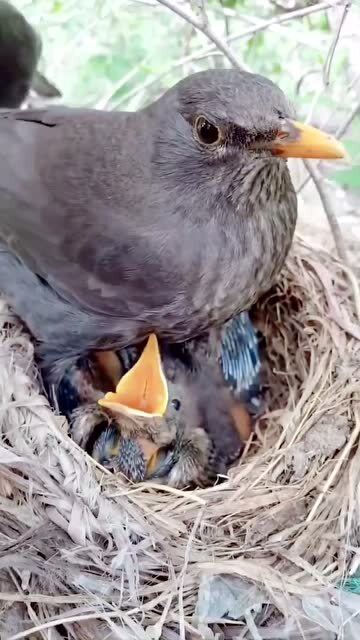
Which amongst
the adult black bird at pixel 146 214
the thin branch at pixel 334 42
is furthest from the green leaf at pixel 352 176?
the thin branch at pixel 334 42

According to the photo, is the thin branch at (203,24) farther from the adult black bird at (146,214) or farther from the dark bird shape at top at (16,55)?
the dark bird shape at top at (16,55)

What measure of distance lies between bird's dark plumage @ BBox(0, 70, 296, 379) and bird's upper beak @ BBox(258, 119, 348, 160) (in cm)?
6

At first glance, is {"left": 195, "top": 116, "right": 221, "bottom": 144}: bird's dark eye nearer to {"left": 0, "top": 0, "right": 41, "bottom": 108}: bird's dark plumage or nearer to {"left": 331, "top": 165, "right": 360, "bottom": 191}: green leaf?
{"left": 331, "top": 165, "right": 360, "bottom": 191}: green leaf

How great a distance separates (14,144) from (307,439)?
821 millimetres

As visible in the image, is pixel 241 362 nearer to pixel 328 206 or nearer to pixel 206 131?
pixel 328 206

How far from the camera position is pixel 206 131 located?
126 centimetres

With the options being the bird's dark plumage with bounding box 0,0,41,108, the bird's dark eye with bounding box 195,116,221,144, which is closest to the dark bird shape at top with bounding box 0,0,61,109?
the bird's dark plumage with bounding box 0,0,41,108

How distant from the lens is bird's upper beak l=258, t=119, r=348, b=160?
1166mm

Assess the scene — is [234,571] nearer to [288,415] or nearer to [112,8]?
[288,415]

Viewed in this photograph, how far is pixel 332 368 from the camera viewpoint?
1.48 m

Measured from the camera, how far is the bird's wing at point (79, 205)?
1354 millimetres

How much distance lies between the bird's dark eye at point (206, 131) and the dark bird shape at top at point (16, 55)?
60 cm

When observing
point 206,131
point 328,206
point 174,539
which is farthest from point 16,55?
point 174,539

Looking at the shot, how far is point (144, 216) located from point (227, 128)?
9.3 inches
